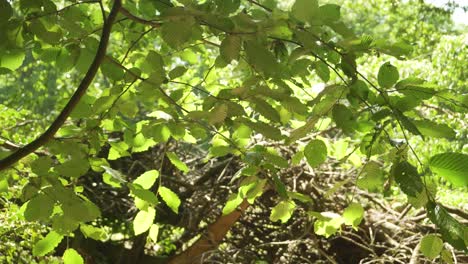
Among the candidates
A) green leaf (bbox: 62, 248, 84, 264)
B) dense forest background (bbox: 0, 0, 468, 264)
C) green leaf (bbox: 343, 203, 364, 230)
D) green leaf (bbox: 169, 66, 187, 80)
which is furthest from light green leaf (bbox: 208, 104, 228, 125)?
green leaf (bbox: 62, 248, 84, 264)

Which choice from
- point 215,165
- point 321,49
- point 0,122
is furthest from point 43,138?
point 215,165

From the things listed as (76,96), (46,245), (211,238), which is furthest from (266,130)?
(211,238)

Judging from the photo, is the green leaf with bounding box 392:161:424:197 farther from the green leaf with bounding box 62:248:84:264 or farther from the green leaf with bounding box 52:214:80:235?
the green leaf with bounding box 62:248:84:264

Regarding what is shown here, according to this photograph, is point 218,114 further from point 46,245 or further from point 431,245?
point 46,245

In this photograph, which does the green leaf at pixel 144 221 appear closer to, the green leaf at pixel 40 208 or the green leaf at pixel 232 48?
the green leaf at pixel 40 208

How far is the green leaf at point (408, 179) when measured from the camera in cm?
83

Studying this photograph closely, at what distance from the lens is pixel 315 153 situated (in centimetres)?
117

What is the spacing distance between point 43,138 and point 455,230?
0.80m

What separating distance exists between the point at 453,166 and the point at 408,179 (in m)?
0.07

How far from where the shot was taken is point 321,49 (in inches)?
41.5

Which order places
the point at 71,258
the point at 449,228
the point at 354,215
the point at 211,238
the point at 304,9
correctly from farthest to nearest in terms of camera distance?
the point at 211,238, the point at 71,258, the point at 354,215, the point at 304,9, the point at 449,228

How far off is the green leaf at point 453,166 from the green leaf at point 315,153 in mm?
328

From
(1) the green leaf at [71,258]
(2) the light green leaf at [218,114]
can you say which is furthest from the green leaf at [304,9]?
(1) the green leaf at [71,258]

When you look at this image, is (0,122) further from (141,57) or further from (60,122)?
(60,122)
